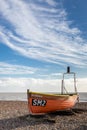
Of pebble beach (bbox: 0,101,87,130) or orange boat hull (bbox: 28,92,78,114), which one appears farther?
orange boat hull (bbox: 28,92,78,114)

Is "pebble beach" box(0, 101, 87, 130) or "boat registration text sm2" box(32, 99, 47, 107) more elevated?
"boat registration text sm2" box(32, 99, 47, 107)

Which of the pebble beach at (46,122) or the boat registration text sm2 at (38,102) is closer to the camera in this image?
the pebble beach at (46,122)

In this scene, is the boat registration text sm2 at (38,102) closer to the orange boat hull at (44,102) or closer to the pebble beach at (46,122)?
the orange boat hull at (44,102)

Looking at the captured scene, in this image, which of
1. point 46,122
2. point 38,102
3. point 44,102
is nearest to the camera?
point 46,122

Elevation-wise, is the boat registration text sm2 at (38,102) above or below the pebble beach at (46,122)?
above

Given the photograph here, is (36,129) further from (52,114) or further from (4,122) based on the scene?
(52,114)

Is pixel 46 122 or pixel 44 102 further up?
pixel 44 102

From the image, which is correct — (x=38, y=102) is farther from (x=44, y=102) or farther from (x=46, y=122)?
(x=46, y=122)

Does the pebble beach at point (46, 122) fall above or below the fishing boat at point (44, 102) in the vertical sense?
below

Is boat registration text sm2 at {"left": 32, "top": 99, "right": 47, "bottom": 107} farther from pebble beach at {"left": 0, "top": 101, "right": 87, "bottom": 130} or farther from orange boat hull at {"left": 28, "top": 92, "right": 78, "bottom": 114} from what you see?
pebble beach at {"left": 0, "top": 101, "right": 87, "bottom": 130}

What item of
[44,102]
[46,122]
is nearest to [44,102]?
[44,102]

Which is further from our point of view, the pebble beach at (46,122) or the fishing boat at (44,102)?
the fishing boat at (44,102)

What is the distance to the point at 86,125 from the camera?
24469 mm

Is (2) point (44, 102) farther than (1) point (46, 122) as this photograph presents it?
Yes
